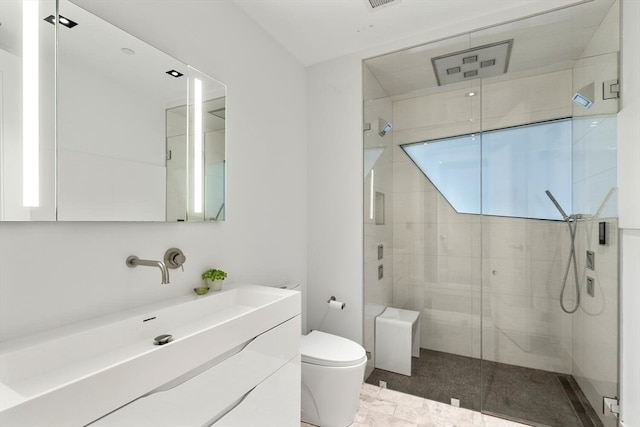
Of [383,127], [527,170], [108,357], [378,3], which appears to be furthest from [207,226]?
[527,170]

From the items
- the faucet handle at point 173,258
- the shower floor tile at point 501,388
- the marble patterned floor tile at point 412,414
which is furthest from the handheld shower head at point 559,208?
the faucet handle at point 173,258

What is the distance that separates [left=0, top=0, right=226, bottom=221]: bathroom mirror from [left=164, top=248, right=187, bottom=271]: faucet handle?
0.16m

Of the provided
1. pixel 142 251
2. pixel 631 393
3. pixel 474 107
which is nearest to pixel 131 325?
pixel 142 251

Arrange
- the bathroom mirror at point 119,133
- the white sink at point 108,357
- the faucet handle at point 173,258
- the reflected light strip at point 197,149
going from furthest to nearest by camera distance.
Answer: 1. the reflected light strip at point 197,149
2. the faucet handle at point 173,258
3. the bathroom mirror at point 119,133
4. the white sink at point 108,357

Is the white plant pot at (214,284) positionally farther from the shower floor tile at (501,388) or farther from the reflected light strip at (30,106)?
the shower floor tile at (501,388)

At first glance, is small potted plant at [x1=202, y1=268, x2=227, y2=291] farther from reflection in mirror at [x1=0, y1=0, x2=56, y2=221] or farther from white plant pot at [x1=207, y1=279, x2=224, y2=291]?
reflection in mirror at [x1=0, y1=0, x2=56, y2=221]

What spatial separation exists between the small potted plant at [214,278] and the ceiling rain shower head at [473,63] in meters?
2.03

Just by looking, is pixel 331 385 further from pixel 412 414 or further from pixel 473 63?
pixel 473 63

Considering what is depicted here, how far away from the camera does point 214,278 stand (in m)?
1.61

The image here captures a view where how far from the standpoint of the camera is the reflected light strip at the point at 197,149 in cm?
161

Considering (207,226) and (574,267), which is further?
(574,267)

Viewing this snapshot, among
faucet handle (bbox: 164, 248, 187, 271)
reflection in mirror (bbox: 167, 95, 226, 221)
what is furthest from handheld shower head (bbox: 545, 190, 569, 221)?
faucet handle (bbox: 164, 248, 187, 271)

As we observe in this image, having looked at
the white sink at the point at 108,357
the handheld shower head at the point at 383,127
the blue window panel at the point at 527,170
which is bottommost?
the white sink at the point at 108,357

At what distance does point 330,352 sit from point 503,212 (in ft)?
4.82
